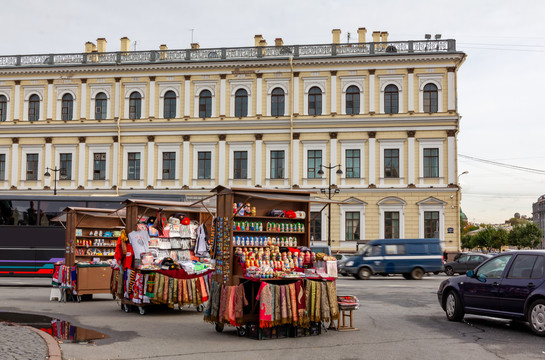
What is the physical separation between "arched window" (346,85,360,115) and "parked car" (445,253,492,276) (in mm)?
14055

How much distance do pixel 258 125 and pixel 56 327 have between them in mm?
35641

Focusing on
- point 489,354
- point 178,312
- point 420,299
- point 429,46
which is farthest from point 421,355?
point 429,46

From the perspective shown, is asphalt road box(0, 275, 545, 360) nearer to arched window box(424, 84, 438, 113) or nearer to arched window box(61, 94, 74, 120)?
arched window box(424, 84, 438, 113)

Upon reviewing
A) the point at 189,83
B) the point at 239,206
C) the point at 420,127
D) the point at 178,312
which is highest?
the point at 189,83

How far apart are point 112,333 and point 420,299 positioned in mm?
11032

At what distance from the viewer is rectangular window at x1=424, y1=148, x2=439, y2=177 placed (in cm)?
4662

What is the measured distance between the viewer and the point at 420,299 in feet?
67.6

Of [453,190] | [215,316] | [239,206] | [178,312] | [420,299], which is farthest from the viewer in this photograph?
[453,190]

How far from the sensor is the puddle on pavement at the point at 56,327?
40.8 ft

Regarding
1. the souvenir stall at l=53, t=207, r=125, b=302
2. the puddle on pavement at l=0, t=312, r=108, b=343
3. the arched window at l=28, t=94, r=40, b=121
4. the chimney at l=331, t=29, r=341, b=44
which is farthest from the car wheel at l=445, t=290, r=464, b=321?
the arched window at l=28, t=94, r=40, b=121


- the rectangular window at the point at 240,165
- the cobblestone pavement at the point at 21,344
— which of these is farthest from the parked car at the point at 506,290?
the rectangular window at the point at 240,165

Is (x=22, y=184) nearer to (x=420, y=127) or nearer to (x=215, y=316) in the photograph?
(x=420, y=127)

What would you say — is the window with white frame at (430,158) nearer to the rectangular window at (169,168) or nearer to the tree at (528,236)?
the rectangular window at (169,168)

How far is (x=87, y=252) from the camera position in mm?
21812
